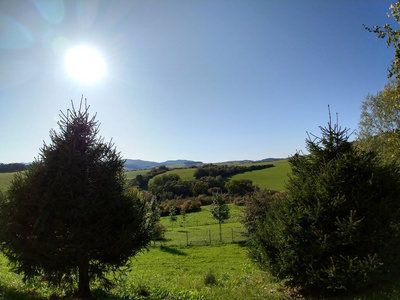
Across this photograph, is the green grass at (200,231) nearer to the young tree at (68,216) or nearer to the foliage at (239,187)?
the foliage at (239,187)

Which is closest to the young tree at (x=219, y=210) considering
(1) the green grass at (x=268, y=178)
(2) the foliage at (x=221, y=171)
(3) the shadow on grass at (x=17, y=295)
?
(3) the shadow on grass at (x=17, y=295)

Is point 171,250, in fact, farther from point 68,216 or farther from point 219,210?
point 68,216

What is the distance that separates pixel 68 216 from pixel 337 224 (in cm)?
838

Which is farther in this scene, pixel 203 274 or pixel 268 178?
pixel 268 178

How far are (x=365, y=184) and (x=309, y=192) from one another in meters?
1.68

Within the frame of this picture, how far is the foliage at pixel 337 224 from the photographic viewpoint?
23.5 feet

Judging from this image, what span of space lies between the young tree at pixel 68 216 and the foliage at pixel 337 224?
541 cm

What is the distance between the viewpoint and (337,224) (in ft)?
24.0

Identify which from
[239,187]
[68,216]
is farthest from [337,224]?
[239,187]

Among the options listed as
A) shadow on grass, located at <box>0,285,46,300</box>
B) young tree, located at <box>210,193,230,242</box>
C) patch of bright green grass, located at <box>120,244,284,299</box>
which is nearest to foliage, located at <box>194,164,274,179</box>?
young tree, located at <box>210,193,230,242</box>

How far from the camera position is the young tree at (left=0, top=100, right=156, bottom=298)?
8031 millimetres

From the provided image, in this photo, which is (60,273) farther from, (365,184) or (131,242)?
(365,184)

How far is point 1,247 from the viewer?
28.2 ft

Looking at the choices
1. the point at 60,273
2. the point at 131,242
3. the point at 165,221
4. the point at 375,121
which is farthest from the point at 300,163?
the point at 165,221
